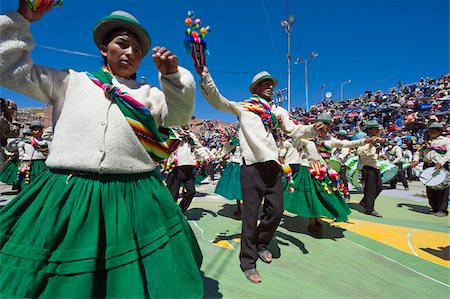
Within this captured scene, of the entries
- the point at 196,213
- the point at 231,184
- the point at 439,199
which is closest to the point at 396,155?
the point at 439,199

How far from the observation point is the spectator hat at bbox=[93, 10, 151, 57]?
→ 1.50m

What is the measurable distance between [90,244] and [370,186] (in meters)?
6.03

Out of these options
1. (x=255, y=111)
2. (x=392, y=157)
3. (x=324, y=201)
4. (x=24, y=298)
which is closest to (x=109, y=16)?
(x=24, y=298)

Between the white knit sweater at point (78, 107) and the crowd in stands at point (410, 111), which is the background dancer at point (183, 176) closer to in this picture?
the white knit sweater at point (78, 107)

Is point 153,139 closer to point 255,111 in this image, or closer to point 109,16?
point 109,16

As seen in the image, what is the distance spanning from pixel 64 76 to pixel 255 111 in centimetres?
186

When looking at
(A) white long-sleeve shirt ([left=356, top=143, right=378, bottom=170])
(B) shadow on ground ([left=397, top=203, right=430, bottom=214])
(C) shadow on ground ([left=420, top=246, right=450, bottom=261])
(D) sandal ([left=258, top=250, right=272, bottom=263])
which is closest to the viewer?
(D) sandal ([left=258, top=250, right=272, bottom=263])

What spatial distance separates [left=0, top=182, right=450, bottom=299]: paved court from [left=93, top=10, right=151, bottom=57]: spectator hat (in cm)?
214

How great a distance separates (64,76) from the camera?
1.42m

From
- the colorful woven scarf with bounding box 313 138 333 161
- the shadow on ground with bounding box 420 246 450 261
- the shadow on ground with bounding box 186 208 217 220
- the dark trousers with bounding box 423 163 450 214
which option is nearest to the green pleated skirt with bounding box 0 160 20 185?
the shadow on ground with bounding box 186 208 217 220

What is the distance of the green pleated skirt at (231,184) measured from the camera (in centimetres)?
518

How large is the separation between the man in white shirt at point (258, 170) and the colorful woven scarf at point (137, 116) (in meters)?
1.16

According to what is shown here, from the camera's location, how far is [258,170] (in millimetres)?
2789

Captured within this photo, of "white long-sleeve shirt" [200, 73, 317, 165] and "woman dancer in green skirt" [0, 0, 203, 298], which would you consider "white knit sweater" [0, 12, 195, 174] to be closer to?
"woman dancer in green skirt" [0, 0, 203, 298]
